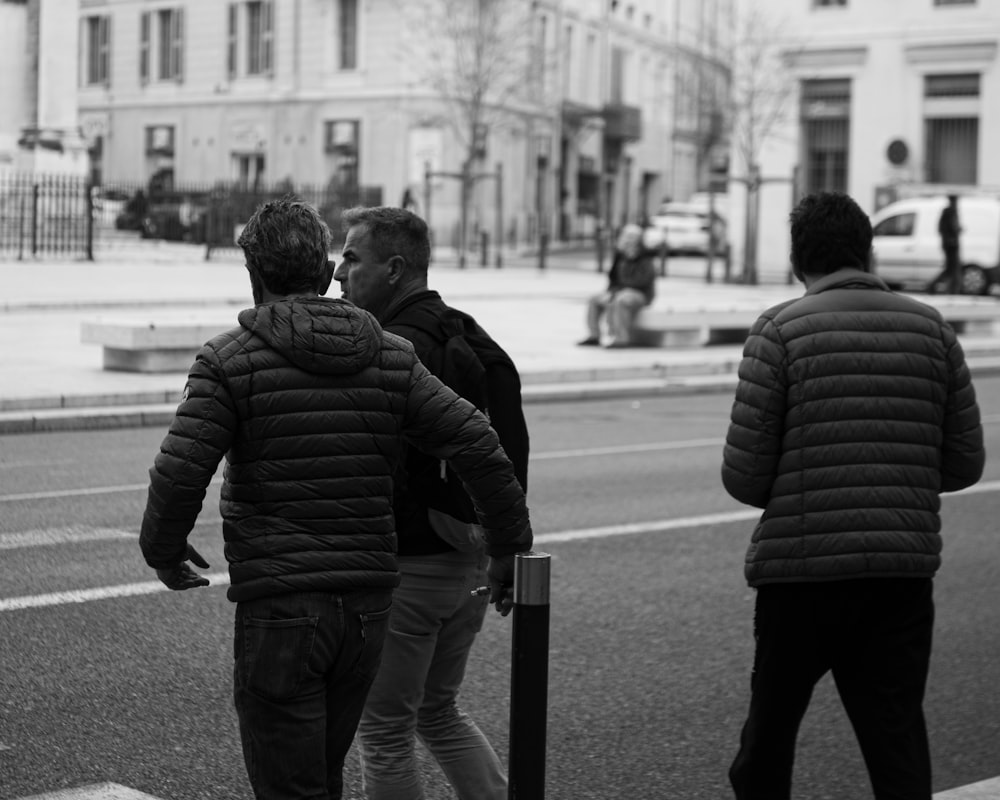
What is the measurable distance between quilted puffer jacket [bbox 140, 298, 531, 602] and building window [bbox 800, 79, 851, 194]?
136ft

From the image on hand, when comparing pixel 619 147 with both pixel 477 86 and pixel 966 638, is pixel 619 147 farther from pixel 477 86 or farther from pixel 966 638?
pixel 966 638

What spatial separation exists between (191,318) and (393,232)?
13421 mm

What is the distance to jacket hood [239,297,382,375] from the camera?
366cm

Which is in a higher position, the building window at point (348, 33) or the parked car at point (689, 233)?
the building window at point (348, 33)

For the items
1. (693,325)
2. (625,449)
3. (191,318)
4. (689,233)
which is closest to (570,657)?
(625,449)

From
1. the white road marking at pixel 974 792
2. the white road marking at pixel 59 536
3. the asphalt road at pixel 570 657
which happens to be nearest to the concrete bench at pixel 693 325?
the asphalt road at pixel 570 657

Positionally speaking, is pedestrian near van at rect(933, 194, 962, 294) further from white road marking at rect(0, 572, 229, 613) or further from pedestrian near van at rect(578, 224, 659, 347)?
white road marking at rect(0, 572, 229, 613)

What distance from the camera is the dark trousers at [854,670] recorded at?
Answer: 4.30m

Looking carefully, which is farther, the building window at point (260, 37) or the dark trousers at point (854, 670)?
the building window at point (260, 37)

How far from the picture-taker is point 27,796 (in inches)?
196

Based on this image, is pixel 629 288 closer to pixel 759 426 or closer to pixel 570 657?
pixel 570 657

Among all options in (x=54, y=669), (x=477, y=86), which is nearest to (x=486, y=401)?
(x=54, y=669)

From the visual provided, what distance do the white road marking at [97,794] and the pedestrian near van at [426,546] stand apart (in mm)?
1004

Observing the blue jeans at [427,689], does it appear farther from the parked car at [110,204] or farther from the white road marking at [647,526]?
the parked car at [110,204]
